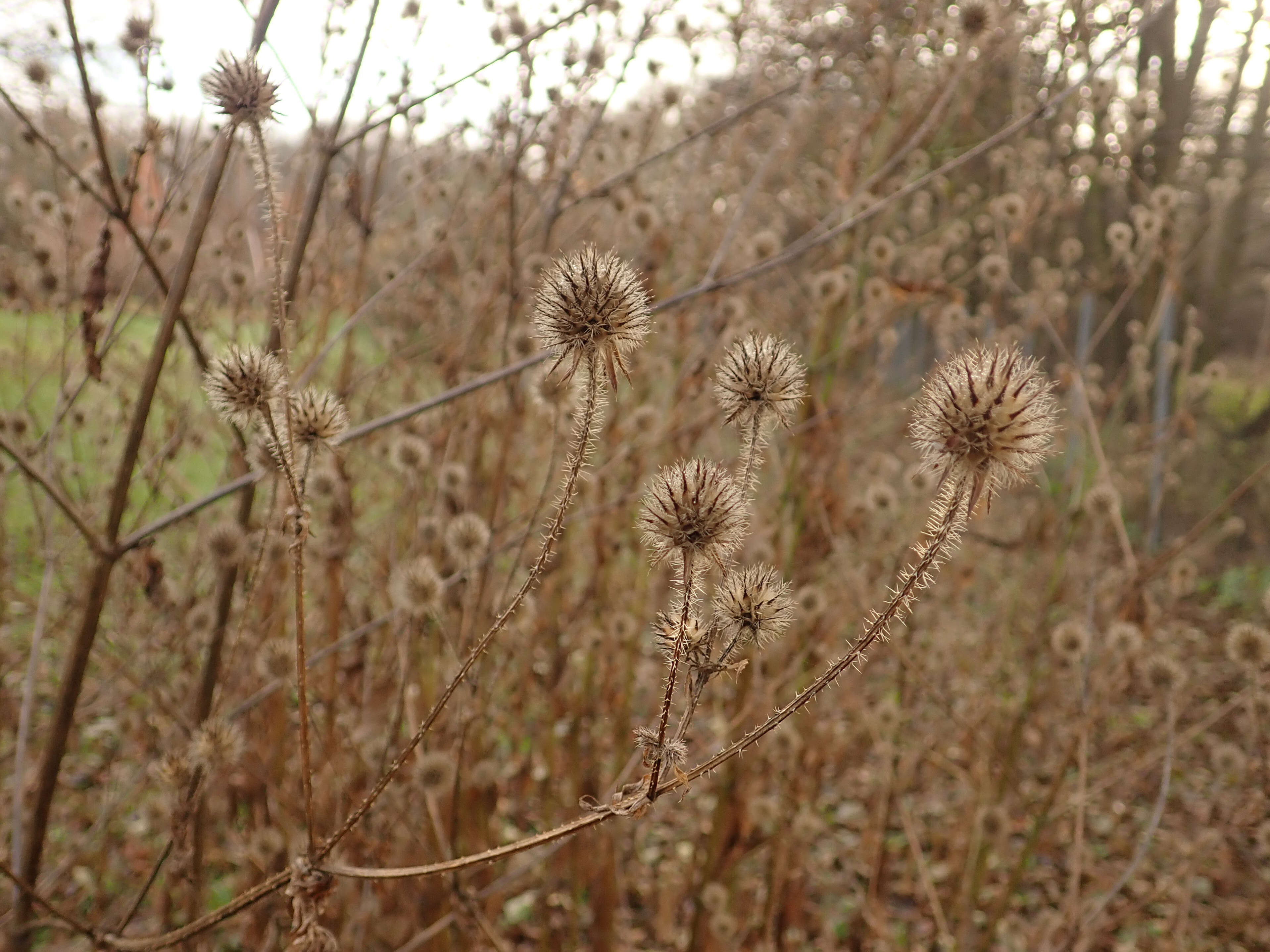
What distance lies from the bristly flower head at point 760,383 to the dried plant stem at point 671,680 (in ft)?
0.90

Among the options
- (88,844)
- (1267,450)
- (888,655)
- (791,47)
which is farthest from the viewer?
(1267,450)

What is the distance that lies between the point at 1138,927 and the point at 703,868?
2665 mm

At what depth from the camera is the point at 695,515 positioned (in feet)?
3.22

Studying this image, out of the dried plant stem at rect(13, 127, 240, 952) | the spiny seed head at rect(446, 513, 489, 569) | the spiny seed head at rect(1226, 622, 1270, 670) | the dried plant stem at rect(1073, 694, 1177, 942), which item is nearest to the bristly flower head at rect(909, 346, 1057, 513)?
the dried plant stem at rect(13, 127, 240, 952)

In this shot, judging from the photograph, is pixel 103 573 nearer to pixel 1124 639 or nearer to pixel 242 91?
pixel 242 91

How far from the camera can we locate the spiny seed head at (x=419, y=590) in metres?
1.92

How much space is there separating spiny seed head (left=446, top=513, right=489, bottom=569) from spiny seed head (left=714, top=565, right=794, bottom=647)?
3.89ft

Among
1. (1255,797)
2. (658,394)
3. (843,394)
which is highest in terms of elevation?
(658,394)

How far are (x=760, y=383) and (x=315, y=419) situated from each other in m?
0.64

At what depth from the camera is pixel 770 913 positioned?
3.02 meters

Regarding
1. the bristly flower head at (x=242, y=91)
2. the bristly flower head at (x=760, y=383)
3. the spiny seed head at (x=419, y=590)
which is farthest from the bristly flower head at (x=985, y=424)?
the spiny seed head at (x=419, y=590)

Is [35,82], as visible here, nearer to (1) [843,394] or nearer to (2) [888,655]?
(1) [843,394]

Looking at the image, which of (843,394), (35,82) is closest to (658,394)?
(843,394)

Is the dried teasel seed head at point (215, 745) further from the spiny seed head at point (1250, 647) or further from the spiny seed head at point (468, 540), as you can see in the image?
the spiny seed head at point (1250, 647)
